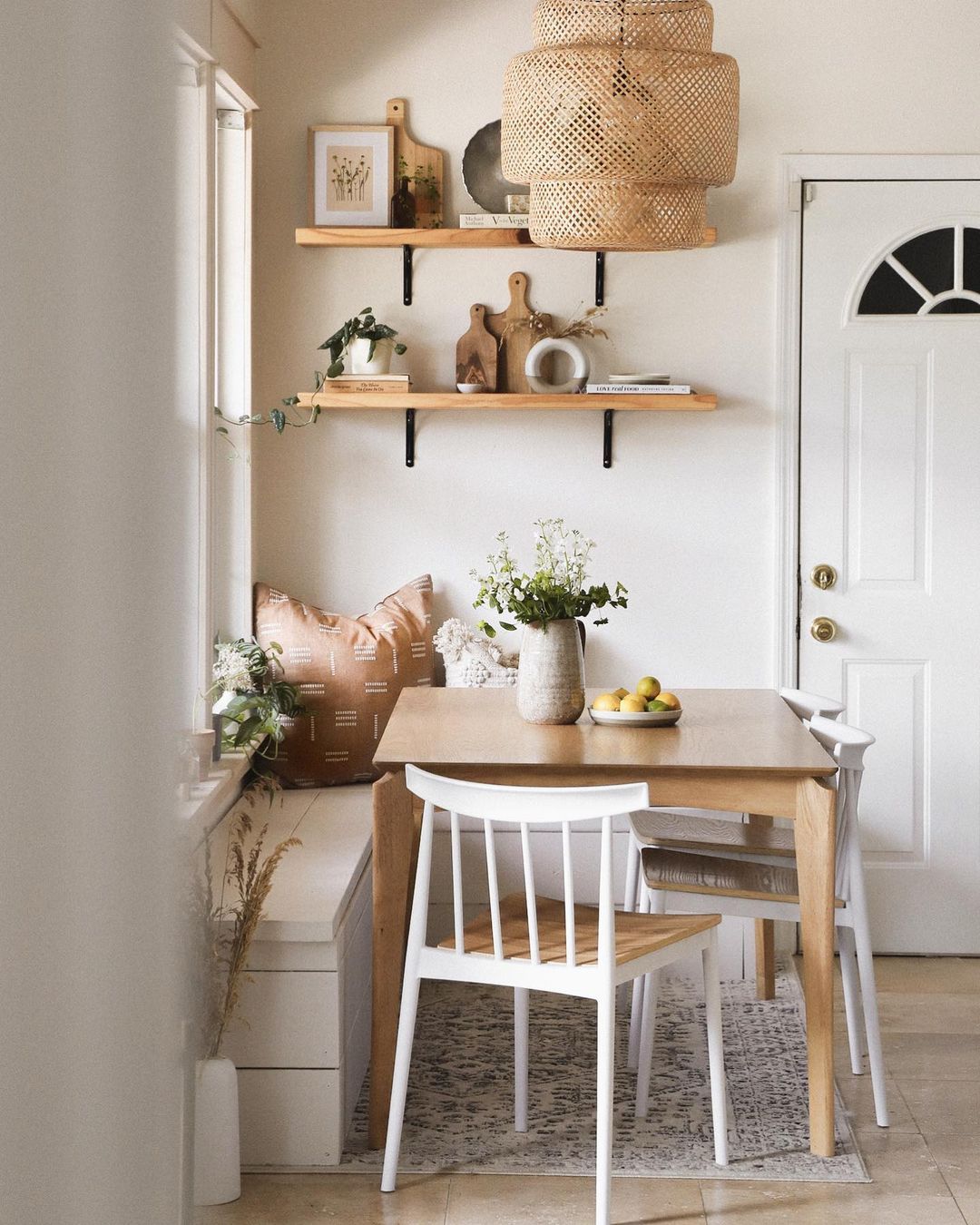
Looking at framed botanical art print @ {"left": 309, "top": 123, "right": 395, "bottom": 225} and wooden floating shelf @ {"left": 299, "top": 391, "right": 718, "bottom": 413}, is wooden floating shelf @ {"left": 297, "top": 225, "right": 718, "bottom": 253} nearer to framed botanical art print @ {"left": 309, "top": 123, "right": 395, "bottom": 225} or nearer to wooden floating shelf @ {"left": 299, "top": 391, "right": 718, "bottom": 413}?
framed botanical art print @ {"left": 309, "top": 123, "right": 395, "bottom": 225}

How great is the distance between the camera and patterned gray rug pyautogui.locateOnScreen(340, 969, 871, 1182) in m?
2.48

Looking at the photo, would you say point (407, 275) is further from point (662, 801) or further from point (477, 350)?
point (662, 801)

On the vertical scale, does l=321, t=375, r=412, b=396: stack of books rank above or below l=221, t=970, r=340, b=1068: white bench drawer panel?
above

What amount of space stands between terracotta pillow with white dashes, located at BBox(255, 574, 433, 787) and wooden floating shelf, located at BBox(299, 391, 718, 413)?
62 centimetres

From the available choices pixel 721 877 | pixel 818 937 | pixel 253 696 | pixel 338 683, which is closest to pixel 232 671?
pixel 253 696

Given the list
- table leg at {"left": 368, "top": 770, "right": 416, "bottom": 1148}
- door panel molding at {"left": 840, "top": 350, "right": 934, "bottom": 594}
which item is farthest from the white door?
table leg at {"left": 368, "top": 770, "right": 416, "bottom": 1148}

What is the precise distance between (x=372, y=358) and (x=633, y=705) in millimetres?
1432

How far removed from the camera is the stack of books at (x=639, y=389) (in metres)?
3.66

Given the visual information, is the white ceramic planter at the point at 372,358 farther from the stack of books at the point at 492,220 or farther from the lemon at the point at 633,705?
the lemon at the point at 633,705

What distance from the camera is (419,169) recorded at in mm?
3771

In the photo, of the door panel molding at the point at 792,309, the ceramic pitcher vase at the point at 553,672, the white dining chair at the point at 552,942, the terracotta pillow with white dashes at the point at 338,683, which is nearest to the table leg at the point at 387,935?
the white dining chair at the point at 552,942

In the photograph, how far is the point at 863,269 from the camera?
3777 millimetres

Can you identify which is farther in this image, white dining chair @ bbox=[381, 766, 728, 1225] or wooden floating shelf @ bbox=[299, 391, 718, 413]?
wooden floating shelf @ bbox=[299, 391, 718, 413]

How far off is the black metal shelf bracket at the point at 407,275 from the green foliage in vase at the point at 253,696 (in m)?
1.09
